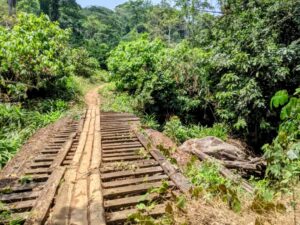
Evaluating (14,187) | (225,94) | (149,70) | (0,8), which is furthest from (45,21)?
(0,8)

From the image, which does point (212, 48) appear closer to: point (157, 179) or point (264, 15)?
point (264, 15)

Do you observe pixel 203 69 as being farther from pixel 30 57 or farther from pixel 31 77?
pixel 31 77

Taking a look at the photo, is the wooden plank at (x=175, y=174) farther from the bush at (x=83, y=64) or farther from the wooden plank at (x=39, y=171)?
the bush at (x=83, y=64)

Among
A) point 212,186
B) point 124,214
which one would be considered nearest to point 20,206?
point 124,214

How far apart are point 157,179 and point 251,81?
6.43 metres

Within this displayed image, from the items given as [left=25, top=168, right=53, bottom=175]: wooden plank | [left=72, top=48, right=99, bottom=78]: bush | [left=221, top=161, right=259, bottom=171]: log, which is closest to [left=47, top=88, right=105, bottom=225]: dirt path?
[left=25, top=168, right=53, bottom=175]: wooden plank

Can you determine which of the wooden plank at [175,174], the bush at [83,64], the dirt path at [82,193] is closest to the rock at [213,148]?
the wooden plank at [175,174]

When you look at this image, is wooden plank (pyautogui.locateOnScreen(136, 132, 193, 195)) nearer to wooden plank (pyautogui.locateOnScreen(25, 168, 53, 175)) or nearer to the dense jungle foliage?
wooden plank (pyautogui.locateOnScreen(25, 168, 53, 175))

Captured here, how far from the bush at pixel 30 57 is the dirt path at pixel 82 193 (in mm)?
6160

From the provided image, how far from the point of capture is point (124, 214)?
302cm

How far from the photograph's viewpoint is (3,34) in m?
10.1

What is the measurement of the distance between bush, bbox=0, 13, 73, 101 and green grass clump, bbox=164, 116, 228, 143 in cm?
528

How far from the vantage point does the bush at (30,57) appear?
992 cm

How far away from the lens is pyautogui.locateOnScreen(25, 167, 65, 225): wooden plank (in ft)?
9.36
